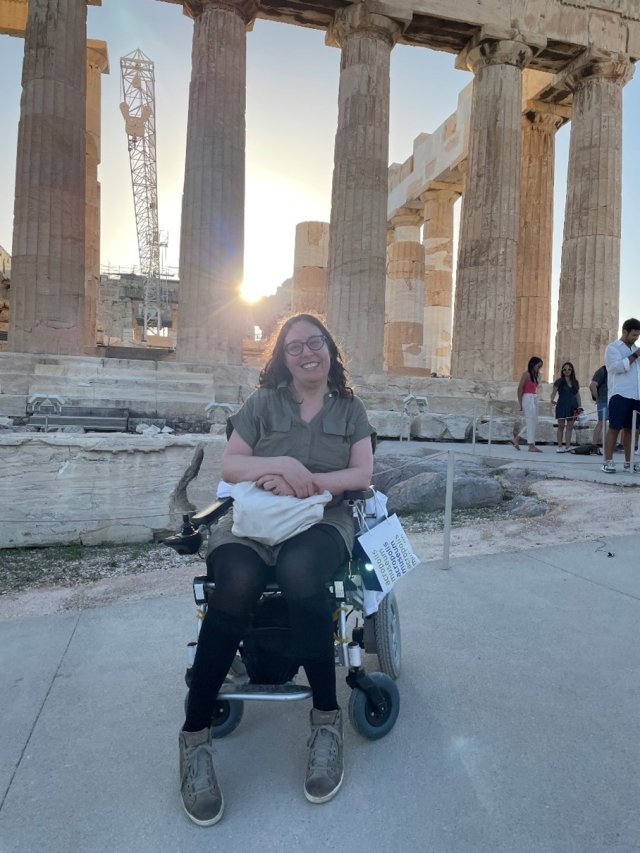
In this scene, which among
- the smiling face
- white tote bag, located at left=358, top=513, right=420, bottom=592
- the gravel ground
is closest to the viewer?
white tote bag, located at left=358, top=513, right=420, bottom=592

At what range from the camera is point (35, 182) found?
12031mm

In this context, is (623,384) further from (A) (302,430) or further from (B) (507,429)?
(A) (302,430)

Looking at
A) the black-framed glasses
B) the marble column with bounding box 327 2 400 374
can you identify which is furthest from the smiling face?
the marble column with bounding box 327 2 400 374

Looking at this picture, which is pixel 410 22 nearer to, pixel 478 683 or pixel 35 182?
pixel 35 182

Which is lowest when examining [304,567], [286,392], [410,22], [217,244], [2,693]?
[2,693]

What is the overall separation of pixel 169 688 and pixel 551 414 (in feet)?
42.5

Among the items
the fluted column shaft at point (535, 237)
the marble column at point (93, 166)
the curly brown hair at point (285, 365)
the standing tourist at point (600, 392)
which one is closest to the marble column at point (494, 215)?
the fluted column shaft at point (535, 237)

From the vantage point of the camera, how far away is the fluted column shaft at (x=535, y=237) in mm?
17359

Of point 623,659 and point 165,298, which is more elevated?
point 165,298

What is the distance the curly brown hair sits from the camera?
2.38 m

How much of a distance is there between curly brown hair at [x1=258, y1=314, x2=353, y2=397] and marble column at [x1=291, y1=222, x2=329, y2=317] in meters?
21.8

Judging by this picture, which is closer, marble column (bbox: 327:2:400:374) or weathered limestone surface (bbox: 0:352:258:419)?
weathered limestone surface (bbox: 0:352:258:419)

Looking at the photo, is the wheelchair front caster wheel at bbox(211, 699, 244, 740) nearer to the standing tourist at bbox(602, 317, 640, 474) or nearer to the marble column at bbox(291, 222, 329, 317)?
the standing tourist at bbox(602, 317, 640, 474)

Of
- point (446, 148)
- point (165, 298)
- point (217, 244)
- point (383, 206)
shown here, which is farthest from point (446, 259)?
point (165, 298)
